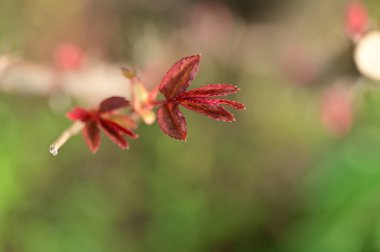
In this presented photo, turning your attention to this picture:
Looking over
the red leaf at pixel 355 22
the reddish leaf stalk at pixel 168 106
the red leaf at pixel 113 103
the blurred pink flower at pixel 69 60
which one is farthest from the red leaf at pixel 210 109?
the blurred pink flower at pixel 69 60

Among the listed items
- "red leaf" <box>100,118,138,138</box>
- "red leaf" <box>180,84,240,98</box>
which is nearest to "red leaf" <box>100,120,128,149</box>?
"red leaf" <box>100,118,138,138</box>

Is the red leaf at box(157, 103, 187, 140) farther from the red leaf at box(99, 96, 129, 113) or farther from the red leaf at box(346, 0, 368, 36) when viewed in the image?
the red leaf at box(346, 0, 368, 36)

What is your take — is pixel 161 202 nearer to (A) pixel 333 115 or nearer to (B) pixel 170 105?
(A) pixel 333 115

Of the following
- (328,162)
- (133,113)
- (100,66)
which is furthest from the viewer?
(328,162)

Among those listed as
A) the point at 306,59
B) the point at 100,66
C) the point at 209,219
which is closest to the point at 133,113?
the point at 100,66

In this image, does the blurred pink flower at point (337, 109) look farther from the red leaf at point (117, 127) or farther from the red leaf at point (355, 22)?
the red leaf at point (117, 127)

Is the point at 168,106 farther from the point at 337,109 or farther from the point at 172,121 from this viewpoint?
the point at 337,109
